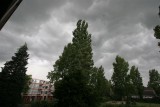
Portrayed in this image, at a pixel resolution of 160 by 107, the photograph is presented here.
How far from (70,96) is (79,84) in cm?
170

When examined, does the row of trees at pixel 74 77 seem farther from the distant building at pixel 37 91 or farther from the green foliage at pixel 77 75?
the distant building at pixel 37 91

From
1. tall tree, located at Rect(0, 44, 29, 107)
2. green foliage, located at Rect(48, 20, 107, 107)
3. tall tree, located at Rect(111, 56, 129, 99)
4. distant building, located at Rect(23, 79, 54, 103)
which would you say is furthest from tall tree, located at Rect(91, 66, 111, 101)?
distant building, located at Rect(23, 79, 54, 103)

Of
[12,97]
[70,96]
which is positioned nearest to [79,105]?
[70,96]

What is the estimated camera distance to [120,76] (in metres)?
57.6

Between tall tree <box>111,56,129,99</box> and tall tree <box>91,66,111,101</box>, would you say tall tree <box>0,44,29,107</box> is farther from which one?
tall tree <box>111,56,129,99</box>

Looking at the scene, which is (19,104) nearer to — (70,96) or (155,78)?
(70,96)

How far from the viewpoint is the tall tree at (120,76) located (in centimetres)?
5625

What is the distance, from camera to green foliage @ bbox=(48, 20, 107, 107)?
2145cm

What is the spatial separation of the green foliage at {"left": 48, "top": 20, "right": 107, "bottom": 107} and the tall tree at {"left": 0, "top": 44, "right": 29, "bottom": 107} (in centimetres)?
1065

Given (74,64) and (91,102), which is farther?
(74,64)

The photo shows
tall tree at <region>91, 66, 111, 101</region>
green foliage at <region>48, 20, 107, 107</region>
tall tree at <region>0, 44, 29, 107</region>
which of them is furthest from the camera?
tall tree at <region>0, 44, 29, 107</region>

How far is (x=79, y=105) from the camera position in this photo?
21.1 meters

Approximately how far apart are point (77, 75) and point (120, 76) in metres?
37.4

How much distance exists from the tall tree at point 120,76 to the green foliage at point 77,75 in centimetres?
2233
